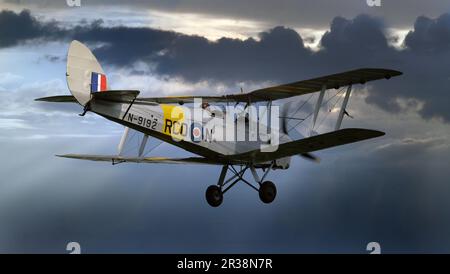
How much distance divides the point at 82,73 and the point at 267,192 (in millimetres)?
4757

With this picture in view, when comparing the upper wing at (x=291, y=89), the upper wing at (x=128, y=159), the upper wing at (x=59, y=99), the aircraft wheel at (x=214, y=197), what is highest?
the upper wing at (x=291, y=89)

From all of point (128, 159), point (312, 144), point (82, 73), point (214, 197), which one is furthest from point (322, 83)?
point (82, 73)

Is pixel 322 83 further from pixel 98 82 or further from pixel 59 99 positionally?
pixel 59 99

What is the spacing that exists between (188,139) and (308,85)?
8.39 feet

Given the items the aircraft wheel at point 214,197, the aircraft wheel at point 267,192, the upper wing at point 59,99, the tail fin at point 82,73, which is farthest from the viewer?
the aircraft wheel at point 267,192

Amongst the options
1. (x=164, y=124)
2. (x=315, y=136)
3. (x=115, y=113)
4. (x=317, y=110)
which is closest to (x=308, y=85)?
(x=317, y=110)

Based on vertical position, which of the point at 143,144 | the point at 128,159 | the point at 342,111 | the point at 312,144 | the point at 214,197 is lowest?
the point at 214,197

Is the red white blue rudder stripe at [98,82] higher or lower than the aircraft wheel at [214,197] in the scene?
higher

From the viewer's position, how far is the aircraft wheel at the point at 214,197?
16.4 metres

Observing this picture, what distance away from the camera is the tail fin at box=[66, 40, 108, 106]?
44.4ft

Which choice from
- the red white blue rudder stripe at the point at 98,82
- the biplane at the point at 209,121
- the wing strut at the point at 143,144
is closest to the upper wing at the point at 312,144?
the biplane at the point at 209,121

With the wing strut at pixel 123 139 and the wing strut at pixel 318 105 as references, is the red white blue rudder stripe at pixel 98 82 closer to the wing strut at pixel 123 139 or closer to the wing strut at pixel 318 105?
the wing strut at pixel 123 139

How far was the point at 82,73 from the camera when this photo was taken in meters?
13.7

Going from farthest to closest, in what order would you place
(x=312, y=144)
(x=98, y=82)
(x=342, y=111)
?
(x=342, y=111), (x=312, y=144), (x=98, y=82)
